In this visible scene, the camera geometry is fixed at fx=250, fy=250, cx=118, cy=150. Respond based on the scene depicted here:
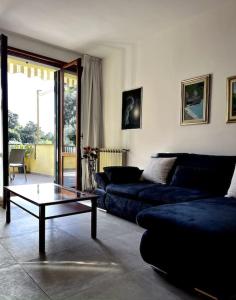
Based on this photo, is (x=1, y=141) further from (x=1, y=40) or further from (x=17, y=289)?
(x=17, y=289)

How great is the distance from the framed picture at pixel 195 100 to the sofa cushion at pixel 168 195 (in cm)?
106

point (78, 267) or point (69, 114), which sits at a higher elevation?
point (69, 114)

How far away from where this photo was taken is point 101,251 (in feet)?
6.89

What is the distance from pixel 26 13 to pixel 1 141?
1.77 metres

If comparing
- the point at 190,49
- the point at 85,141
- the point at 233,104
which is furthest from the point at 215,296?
the point at 85,141

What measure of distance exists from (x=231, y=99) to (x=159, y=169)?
1213 millimetres

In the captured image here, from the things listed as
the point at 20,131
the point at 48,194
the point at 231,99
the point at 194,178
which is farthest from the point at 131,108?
the point at 20,131

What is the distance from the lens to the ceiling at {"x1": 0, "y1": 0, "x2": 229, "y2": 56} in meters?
3.05

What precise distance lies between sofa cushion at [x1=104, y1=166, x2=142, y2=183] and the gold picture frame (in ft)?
4.52

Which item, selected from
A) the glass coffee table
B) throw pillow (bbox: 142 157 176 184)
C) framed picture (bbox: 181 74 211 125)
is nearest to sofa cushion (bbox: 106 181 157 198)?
throw pillow (bbox: 142 157 176 184)

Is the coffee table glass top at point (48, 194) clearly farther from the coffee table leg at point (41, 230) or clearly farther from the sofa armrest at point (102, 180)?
the sofa armrest at point (102, 180)

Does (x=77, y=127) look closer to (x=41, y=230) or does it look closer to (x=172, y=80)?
(x=172, y=80)

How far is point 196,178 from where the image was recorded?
284 cm

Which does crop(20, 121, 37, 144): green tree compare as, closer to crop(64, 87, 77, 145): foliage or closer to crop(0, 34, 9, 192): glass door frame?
crop(64, 87, 77, 145): foliage
